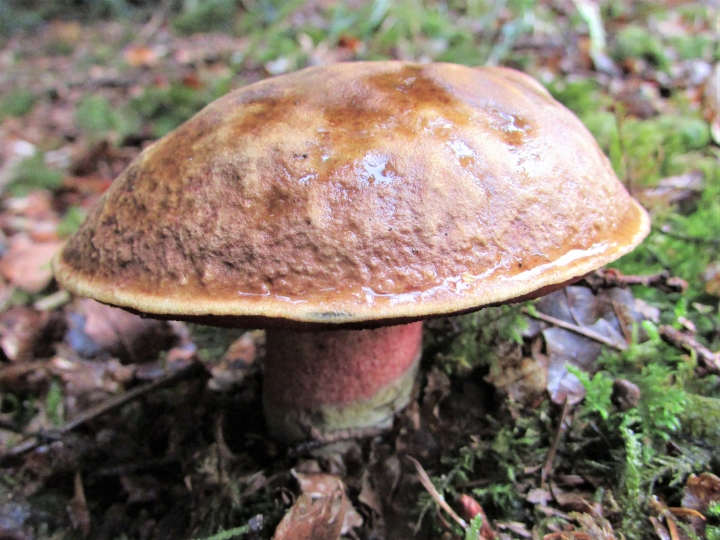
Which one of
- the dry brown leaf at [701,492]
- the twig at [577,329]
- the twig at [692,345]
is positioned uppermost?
the twig at [692,345]

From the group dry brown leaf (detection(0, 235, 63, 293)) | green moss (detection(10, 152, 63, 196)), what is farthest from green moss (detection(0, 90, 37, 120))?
dry brown leaf (detection(0, 235, 63, 293))

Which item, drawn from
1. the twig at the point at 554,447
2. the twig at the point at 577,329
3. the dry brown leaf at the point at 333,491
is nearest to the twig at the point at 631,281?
the twig at the point at 577,329

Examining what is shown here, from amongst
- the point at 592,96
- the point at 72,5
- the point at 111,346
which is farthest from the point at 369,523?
the point at 72,5

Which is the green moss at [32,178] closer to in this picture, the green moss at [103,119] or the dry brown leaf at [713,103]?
the green moss at [103,119]

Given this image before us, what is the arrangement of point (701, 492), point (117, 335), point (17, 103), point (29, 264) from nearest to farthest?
point (701, 492)
point (117, 335)
point (29, 264)
point (17, 103)

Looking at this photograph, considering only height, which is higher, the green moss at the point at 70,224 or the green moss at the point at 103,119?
the green moss at the point at 103,119

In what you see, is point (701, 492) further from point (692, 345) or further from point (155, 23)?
point (155, 23)

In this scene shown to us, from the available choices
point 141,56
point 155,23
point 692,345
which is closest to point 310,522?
point 692,345
